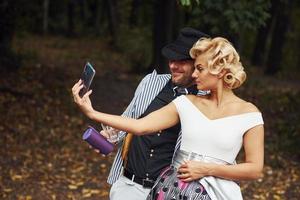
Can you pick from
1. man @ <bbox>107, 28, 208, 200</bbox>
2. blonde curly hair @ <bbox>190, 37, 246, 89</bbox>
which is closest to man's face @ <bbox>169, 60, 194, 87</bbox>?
man @ <bbox>107, 28, 208, 200</bbox>

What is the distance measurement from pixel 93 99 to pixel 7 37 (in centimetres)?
334

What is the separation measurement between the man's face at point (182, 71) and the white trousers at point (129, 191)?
659 millimetres

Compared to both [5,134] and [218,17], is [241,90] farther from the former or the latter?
[5,134]

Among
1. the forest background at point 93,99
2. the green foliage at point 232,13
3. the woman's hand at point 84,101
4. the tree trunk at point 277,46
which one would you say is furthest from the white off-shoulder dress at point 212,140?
the tree trunk at point 277,46

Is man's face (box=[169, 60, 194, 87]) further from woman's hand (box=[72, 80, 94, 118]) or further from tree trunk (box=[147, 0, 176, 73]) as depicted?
tree trunk (box=[147, 0, 176, 73])

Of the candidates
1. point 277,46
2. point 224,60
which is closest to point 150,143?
point 224,60

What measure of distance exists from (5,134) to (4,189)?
8.38 feet

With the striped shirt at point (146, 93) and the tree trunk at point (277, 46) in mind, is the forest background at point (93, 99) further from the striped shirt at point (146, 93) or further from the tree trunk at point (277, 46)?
the striped shirt at point (146, 93)

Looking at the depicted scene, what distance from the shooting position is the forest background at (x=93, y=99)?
784 cm

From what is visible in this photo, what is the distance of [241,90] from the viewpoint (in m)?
15.6

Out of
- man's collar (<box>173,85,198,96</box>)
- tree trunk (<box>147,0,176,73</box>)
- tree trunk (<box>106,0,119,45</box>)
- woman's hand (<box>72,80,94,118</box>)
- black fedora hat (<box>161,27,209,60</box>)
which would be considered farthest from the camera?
tree trunk (<box>106,0,119,45</box>)

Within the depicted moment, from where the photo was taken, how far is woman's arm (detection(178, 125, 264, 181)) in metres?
2.90

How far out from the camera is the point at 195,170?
293 centimetres

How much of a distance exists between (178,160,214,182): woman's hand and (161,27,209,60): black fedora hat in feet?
2.04
